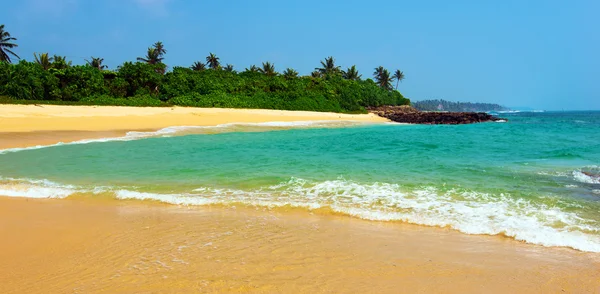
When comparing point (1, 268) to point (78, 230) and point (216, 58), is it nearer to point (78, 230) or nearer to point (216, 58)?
point (78, 230)

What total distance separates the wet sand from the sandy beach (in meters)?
0.01

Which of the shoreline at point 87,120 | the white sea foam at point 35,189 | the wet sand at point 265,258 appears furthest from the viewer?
the shoreline at point 87,120

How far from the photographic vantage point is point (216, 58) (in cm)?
7300

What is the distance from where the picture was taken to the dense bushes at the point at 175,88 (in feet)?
107

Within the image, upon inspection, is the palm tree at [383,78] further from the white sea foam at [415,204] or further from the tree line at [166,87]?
the white sea foam at [415,204]

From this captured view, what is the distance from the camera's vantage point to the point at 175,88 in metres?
42.3

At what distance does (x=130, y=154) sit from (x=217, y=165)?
4.05 meters

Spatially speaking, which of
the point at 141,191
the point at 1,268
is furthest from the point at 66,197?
the point at 1,268

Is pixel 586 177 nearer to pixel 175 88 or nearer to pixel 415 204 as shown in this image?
pixel 415 204

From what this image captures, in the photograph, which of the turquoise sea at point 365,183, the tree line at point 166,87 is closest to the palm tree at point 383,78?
the tree line at point 166,87

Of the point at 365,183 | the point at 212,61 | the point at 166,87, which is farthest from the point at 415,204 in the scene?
the point at 212,61

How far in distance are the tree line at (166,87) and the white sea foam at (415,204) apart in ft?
90.9

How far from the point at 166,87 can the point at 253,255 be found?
4068cm

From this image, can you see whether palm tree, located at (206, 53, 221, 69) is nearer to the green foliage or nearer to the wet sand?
the green foliage
